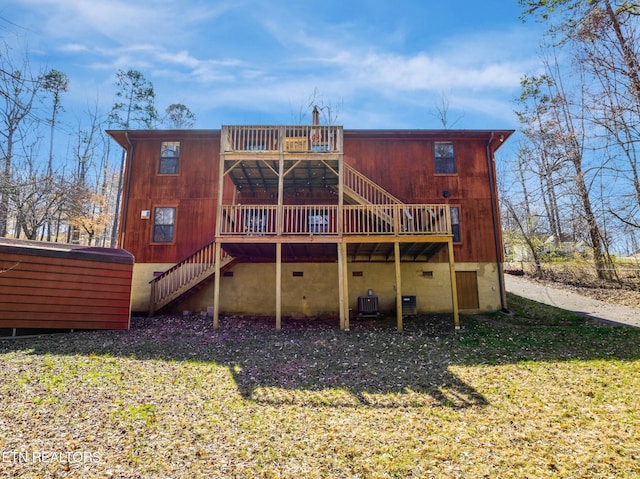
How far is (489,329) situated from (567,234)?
11.6 m

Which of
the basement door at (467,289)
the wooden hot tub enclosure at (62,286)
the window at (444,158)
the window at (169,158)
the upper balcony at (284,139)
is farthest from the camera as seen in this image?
the window at (169,158)

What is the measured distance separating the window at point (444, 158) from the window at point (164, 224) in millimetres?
10701

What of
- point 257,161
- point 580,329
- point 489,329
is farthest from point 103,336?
point 580,329

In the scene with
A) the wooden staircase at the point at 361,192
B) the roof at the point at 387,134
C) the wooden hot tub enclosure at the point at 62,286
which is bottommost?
the wooden hot tub enclosure at the point at 62,286

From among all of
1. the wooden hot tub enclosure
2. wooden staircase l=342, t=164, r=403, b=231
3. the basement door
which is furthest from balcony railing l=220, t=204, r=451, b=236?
the wooden hot tub enclosure

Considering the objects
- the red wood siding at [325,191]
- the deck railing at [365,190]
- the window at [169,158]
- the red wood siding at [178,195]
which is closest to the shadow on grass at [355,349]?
the red wood siding at [178,195]

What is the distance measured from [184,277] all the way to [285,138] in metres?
6.08

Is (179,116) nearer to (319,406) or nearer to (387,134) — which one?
(387,134)

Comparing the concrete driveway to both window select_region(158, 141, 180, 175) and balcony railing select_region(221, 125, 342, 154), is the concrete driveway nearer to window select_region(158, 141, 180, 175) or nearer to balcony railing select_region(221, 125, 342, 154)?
balcony railing select_region(221, 125, 342, 154)

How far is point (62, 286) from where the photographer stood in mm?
8664

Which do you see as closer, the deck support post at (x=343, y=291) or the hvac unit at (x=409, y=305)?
the deck support post at (x=343, y=291)

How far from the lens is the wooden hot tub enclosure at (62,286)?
8078 millimetres

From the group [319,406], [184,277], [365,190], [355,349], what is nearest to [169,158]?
[184,277]

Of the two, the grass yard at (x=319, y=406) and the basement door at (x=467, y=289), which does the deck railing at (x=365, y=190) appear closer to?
the basement door at (x=467, y=289)
